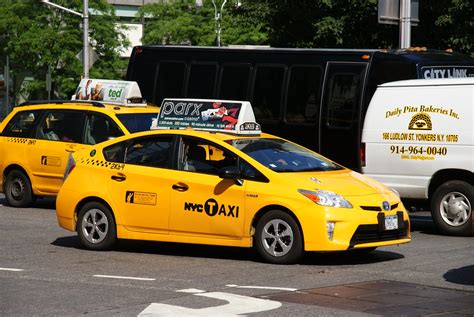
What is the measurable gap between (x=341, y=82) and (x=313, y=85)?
649 millimetres

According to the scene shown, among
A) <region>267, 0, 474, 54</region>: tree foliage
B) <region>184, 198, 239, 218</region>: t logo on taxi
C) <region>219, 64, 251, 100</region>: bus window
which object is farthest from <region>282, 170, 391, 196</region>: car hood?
<region>267, 0, 474, 54</region>: tree foliage

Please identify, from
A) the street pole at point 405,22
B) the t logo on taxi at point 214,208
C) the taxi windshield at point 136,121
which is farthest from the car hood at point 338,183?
the street pole at point 405,22

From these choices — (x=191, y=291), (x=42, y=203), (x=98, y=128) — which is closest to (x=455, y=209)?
(x=98, y=128)

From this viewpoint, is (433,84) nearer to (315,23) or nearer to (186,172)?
(186,172)

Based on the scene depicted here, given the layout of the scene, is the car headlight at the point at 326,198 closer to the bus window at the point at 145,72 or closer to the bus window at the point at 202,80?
the bus window at the point at 202,80

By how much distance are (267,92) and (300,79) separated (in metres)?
0.76

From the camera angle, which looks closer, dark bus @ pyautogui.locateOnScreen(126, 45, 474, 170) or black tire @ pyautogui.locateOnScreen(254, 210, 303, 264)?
black tire @ pyautogui.locateOnScreen(254, 210, 303, 264)

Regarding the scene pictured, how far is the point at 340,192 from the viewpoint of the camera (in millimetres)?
11797

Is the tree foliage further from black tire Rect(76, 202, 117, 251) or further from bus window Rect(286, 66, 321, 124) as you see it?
black tire Rect(76, 202, 117, 251)

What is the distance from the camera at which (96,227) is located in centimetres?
1319

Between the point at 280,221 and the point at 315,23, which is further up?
the point at 315,23

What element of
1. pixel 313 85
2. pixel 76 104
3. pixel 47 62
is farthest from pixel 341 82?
pixel 47 62

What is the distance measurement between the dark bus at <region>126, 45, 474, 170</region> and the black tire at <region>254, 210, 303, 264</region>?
5.79 meters

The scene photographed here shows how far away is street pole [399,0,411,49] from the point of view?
22750mm
